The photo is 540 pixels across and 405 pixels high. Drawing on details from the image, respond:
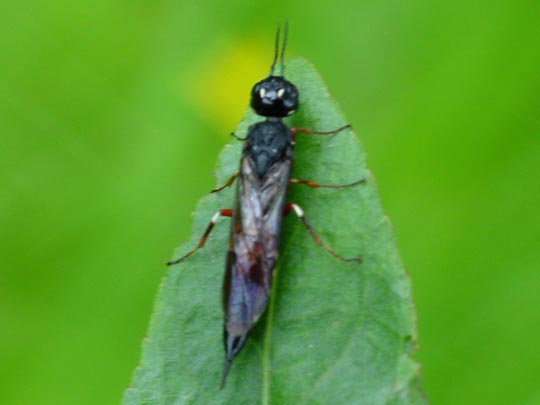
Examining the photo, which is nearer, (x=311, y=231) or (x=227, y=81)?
(x=311, y=231)

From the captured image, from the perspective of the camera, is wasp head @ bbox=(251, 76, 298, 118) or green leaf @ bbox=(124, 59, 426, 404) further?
wasp head @ bbox=(251, 76, 298, 118)

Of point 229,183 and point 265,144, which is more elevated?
point 265,144

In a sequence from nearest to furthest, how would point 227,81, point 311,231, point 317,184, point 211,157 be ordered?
point 311,231 < point 317,184 < point 211,157 < point 227,81

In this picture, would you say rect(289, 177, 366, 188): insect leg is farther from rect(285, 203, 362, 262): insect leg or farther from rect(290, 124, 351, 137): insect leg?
rect(290, 124, 351, 137): insect leg

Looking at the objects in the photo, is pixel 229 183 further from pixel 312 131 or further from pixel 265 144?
pixel 312 131

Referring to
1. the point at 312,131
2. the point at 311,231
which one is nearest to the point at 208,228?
the point at 311,231

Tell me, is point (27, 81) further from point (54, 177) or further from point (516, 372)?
point (516, 372)

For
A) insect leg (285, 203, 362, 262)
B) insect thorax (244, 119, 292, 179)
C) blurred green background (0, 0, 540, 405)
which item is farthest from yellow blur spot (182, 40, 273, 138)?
insect leg (285, 203, 362, 262)
